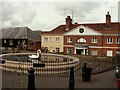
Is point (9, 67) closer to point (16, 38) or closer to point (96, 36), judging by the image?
point (96, 36)

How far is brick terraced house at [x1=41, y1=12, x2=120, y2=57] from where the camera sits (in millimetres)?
41891

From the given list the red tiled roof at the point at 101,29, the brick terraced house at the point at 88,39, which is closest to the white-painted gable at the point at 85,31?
the brick terraced house at the point at 88,39

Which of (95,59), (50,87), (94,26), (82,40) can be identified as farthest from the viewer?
(94,26)

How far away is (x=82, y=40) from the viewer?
4459 cm

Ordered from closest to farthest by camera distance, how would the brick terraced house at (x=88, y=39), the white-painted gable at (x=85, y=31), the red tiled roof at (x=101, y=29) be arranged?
the brick terraced house at (x=88, y=39), the red tiled roof at (x=101, y=29), the white-painted gable at (x=85, y=31)

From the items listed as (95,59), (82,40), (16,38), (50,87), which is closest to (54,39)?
(82,40)

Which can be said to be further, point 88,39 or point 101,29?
point 101,29

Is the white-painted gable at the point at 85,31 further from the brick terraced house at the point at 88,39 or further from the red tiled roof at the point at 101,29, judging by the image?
the red tiled roof at the point at 101,29

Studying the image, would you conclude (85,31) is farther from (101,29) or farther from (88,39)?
(101,29)

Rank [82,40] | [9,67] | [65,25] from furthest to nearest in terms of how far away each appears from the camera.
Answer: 1. [65,25]
2. [82,40]
3. [9,67]

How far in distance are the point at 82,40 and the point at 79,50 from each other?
2.03 m

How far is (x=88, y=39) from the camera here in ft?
144

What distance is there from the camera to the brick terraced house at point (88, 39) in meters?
41.9

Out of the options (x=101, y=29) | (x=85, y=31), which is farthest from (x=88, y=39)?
(x=101, y=29)
